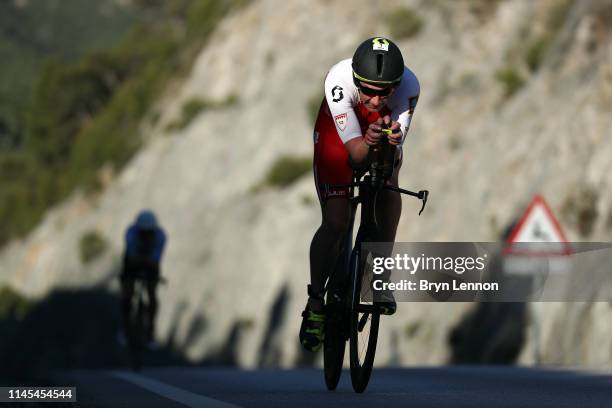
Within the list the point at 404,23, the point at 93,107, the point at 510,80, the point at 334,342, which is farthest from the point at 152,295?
the point at 93,107

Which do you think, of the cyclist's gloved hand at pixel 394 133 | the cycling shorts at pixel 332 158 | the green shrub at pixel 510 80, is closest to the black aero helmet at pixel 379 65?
the cyclist's gloved hand at pixel 394 133

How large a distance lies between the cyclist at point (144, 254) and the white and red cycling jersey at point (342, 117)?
29.5 feet

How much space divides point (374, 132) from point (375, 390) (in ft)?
6.65

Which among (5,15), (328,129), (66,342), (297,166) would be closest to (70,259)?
(66,342)

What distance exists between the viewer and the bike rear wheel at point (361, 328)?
28.6 ft

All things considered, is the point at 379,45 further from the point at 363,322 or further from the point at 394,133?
the point at 363,322

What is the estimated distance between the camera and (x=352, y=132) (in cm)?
870

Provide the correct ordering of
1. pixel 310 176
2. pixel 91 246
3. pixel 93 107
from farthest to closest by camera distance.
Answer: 1. pixel 93 107
2. pixel 91 246
3. pixel 310 176

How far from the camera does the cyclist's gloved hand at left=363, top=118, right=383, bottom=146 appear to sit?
847cm

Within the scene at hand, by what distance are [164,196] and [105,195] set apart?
8.56 meters

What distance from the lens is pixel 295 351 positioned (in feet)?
112

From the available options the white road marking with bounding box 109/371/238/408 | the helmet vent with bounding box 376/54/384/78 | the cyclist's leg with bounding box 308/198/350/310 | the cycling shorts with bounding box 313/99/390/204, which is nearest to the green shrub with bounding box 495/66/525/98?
the white road marking with bounding box 109/371/238/408

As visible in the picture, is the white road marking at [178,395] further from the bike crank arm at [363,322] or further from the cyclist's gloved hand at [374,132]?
the cyclist's gloved hand at [374,132]

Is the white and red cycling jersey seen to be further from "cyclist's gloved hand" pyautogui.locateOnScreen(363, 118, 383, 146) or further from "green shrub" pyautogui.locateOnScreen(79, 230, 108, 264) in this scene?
"green shrub" pyautogui.locateOnScreen(79, 230, 108, 264)
